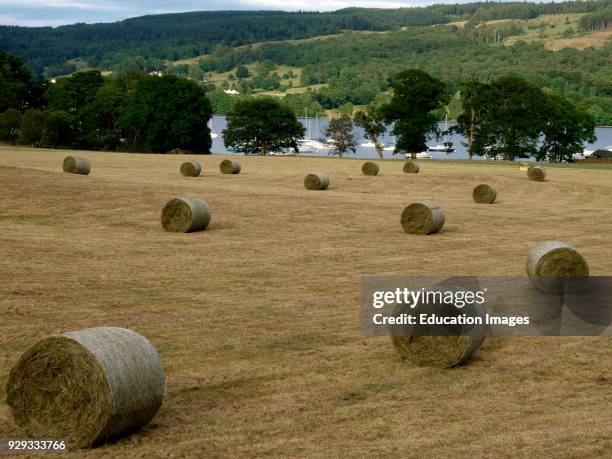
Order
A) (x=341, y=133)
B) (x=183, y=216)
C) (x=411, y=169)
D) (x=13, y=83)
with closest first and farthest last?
1. (x=183, y=216)
2. (x=411, y=169)
3. (x=13, y=83)
4. (x=341, y=133)

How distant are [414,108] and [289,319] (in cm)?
9151

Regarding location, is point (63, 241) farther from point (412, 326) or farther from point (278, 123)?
point (278, 123)

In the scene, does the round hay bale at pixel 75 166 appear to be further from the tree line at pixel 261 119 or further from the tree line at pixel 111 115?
the tree line at pixel 261 119

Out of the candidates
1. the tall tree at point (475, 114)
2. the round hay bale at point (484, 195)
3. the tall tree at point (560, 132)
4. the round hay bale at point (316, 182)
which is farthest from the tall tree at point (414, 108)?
the round hay bale at point (484, 195)

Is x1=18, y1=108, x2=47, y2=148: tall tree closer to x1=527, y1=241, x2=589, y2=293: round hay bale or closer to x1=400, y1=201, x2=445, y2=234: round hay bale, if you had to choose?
x1=400, y1=201, x2=445, y2=234: round hay bale

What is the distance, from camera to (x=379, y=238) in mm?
32156

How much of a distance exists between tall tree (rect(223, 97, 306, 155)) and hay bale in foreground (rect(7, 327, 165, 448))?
351 ft

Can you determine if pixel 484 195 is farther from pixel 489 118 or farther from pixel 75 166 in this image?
pixel 489 118

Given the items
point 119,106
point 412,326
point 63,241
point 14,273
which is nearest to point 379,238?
point 63,241

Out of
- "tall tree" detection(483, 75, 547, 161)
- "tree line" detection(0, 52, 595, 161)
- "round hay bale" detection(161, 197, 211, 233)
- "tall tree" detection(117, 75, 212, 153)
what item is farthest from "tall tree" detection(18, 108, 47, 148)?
"round hay bale" detection(161, 197, 211, 233)

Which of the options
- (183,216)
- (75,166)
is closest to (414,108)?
(75,166)

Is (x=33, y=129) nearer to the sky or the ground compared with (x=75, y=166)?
nearer to the ground

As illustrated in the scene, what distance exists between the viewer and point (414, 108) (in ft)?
353

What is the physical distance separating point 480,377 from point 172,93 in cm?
10062
